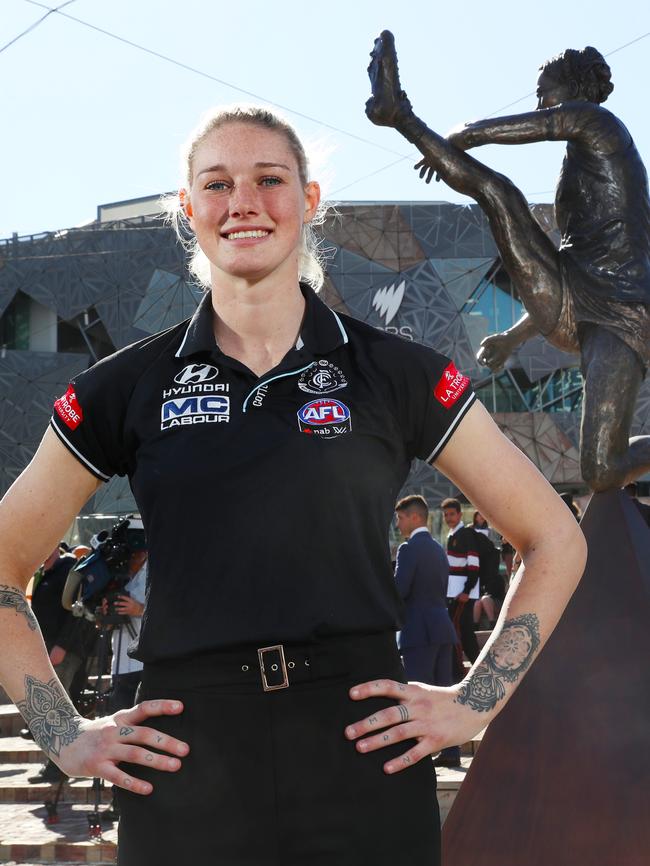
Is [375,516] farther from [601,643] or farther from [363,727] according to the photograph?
[601,643]

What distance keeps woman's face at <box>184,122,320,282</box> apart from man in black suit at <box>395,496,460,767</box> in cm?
658

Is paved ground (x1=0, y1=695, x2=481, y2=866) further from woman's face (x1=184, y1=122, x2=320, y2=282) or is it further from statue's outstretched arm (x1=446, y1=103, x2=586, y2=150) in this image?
woman's face (x1=184, y1=122, x2=320, y2=282)

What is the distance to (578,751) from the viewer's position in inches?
153

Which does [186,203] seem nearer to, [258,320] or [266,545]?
[258,320]

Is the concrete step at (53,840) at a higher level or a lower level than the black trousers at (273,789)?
higher

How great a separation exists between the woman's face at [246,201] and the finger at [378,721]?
794mm

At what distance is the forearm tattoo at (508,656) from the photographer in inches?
79.0

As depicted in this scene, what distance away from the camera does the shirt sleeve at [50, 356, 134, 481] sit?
2.08 m

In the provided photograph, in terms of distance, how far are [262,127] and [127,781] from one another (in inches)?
44.8

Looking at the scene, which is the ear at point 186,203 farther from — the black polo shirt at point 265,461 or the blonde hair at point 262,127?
the black polo shirt at point 265,461

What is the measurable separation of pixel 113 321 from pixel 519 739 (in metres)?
34.2

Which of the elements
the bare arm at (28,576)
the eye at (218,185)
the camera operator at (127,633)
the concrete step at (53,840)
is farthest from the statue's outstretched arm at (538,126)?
the concrete step at (53,840)

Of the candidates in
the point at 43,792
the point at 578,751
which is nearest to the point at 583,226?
the point at 578,751

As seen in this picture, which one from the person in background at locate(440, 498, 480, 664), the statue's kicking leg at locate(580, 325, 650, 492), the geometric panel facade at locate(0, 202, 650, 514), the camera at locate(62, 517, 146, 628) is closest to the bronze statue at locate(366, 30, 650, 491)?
the statue's kicking leg at locate(580, 325, 650, 492)
